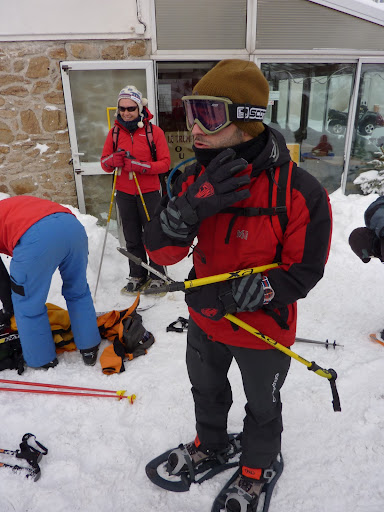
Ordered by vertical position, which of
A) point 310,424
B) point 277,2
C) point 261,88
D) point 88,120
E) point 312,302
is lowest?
point 312,302

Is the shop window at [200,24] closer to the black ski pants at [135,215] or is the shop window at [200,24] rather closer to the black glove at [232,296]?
the black ski pants at [135,215]

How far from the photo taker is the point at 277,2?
18.7 ft

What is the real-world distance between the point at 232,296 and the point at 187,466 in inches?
52.1

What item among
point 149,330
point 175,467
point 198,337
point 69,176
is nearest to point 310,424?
point 175,467

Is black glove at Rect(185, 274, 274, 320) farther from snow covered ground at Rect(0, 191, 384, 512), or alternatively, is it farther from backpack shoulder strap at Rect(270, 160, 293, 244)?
snow covered ground at Rect(0, 191, 384, 512)

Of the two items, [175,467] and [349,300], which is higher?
[175,467]

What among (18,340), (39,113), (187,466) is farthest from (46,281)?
(39,113)

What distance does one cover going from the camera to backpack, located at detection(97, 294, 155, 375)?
3387 millimetres

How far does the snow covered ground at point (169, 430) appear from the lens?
2273mm

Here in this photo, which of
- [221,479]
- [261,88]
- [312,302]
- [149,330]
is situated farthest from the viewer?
[312,302]

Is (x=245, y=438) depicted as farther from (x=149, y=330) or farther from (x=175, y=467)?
(x=149, y=330)

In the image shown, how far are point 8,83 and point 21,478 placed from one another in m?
5.24

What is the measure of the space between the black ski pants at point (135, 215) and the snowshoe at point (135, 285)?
3.9 inches

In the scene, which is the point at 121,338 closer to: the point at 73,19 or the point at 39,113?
the point at 39,113
